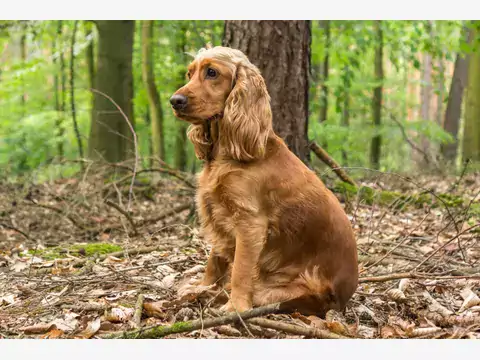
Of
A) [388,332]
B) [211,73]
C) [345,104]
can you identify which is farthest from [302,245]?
[345,104]

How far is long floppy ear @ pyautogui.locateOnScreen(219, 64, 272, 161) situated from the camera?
132 inches

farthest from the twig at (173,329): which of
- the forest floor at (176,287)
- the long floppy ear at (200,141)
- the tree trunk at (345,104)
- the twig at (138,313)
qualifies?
the tree trunk at (345,104)

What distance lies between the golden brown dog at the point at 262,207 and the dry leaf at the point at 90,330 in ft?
2.55

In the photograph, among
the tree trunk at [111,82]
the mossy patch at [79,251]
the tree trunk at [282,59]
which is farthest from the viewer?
the tree trunk at [111,82]

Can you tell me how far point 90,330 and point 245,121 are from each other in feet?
5.07

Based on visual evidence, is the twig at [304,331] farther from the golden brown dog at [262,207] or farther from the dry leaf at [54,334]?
the dry leaf at [54,334]

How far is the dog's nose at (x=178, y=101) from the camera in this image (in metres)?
3.14

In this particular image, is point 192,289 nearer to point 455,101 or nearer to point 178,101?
point 178,101

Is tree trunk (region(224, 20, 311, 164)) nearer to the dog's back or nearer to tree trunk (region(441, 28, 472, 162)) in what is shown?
the dog's back

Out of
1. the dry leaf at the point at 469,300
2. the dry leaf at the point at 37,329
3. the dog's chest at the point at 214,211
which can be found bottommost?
the dry leaf at the point at 37,329

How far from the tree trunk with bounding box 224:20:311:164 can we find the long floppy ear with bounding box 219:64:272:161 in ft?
A: 6.71

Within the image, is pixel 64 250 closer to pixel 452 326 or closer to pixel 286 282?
pixel 286 282

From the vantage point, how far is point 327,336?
3.03 metres

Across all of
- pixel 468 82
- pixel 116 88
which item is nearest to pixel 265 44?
pixel 116 88
